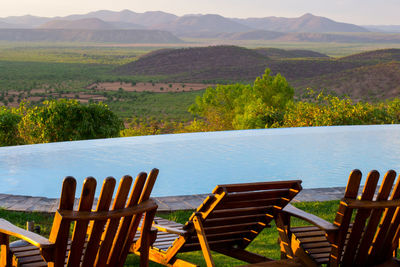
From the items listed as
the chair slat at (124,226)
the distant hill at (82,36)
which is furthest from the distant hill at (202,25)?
the chair slat at (124,226)

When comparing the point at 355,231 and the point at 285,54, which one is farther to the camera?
the point at 285,54

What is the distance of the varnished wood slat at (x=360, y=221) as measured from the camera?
2.50 metres

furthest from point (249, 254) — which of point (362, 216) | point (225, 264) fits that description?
point (362, 216)

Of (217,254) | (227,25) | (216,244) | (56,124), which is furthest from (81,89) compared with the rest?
(227,25)

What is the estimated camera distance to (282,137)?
31.2 feet

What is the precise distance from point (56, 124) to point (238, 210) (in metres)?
8.63

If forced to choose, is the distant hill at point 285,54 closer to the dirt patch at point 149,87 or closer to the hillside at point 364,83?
the dirt patch at point 149,87

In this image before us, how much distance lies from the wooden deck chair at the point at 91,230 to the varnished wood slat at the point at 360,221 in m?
1.01

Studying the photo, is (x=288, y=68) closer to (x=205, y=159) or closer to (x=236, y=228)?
(x=205, y=159)

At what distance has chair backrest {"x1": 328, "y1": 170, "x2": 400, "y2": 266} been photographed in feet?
8.30

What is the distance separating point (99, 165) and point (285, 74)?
48890 mm

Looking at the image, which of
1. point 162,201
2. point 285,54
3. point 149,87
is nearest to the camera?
point 162,201

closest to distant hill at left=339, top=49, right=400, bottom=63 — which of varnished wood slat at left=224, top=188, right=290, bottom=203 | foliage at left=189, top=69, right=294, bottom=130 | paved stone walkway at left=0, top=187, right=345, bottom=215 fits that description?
foliage at left=189, top=69, right=294, bottom=130

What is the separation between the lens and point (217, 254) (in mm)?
3742
